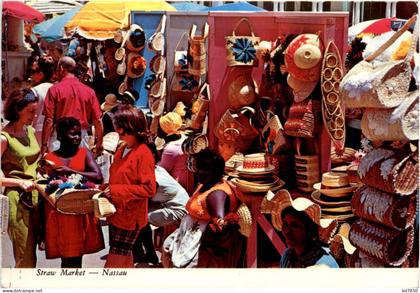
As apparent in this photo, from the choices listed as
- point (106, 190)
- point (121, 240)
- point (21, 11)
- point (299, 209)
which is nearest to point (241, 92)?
point (299, 209)

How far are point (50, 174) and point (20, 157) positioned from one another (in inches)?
5.8

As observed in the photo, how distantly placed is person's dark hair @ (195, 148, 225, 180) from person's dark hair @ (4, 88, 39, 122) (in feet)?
2.51

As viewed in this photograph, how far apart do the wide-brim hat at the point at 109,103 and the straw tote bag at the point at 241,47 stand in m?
0.53

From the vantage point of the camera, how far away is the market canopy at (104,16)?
11.7 feet

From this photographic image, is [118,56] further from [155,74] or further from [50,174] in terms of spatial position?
[50,174]

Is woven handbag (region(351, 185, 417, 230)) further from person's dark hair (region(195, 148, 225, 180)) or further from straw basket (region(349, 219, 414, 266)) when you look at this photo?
person's dark hair (region(195, 148, 225, 180))

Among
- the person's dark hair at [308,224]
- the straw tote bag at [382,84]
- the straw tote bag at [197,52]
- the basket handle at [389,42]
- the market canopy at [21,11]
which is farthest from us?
the straw tote bag at [197,52]

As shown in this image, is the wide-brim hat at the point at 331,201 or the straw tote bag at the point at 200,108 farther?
the straw tote bag at the point at 200,108

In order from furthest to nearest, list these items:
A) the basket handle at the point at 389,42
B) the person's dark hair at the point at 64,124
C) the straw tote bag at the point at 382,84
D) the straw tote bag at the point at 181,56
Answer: the straw tote bag at the point at 181,56 → the person's dark hair at the point at 64,124 → the basket handle at the point at 389,42 → the straw tote bag at the point at 382,84

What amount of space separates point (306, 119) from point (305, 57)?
26 centimetres

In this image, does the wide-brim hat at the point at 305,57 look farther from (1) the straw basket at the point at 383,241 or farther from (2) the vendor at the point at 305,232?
(1) the straw basket at the point at 383,241

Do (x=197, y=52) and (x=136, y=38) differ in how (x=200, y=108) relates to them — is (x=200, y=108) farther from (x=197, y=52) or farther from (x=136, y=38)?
(x=136, y=38)

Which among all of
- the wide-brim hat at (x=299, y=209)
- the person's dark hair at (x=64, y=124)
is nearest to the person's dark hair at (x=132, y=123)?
the person's dark hair at (x=64, y=124)

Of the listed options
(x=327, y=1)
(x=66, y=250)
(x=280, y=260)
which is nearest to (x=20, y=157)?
(x=66, y=250)
